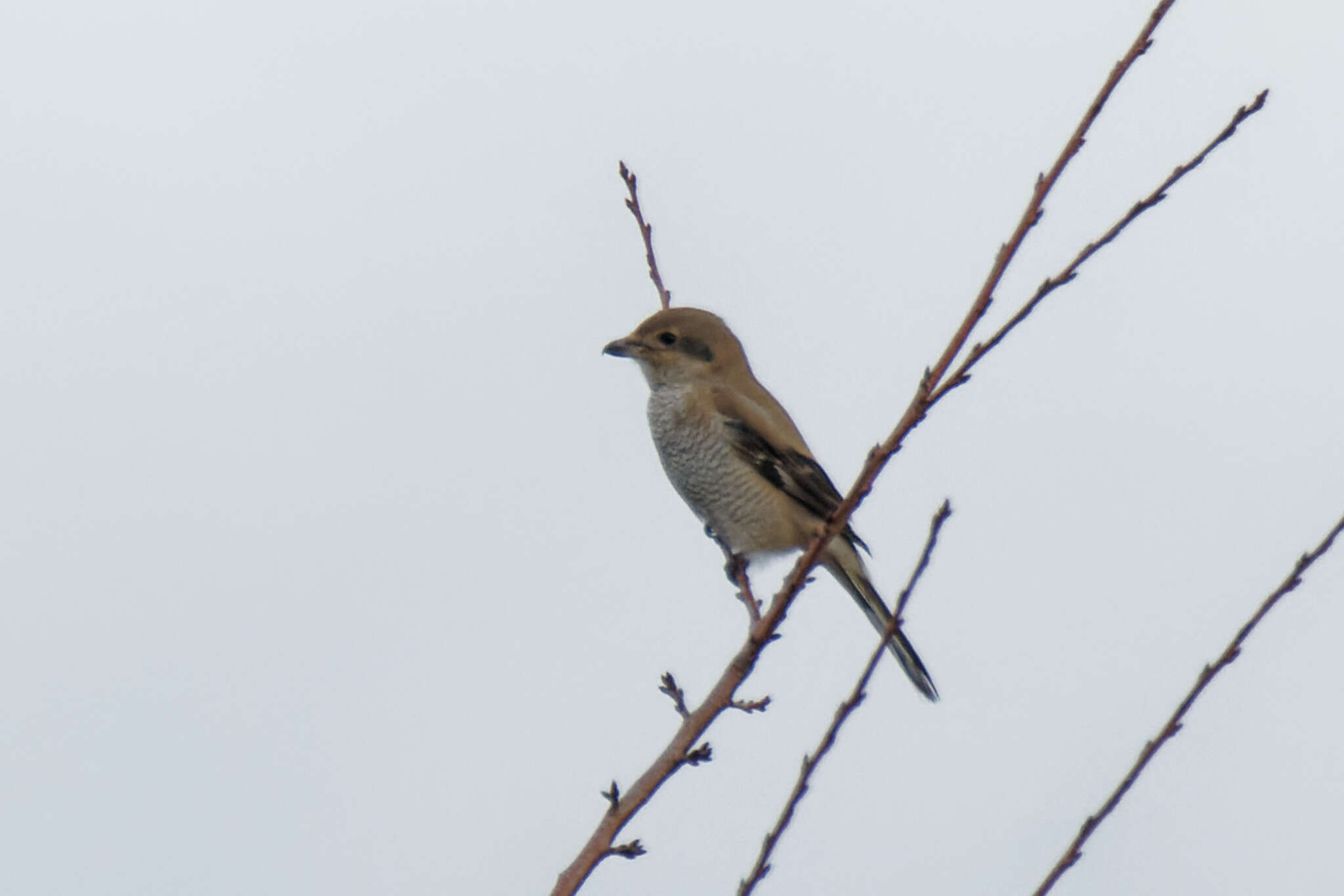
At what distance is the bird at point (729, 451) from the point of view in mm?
5391

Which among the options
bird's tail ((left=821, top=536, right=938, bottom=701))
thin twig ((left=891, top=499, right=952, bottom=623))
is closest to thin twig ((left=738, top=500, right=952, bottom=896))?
thin twig ((left=891, top=499, right=952, bottom=623))

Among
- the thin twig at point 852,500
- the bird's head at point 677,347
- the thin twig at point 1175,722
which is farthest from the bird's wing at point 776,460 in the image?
the thin twig at point 1175,722

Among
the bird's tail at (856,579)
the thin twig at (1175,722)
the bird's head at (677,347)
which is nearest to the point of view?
the thin twig at (1175,722)

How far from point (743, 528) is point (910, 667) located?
86cm

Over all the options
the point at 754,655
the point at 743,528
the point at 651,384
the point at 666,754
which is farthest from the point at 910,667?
the point at 666,754

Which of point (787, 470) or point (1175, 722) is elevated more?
point (787, 470)

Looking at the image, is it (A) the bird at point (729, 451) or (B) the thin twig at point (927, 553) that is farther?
(A) the bird at point (729, 451)

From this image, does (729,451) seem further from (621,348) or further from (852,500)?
(852,500)

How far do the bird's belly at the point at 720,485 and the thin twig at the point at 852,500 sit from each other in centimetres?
298

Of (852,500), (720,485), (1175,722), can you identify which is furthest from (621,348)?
(1175,722)

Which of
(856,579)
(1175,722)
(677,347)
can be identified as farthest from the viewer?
(677,347)

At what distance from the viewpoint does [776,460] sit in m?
5.48

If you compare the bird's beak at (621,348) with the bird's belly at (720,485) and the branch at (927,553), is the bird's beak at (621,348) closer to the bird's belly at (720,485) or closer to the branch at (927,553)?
the bird's belly at (720,485)

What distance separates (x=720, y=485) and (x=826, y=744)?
3.60 metres
